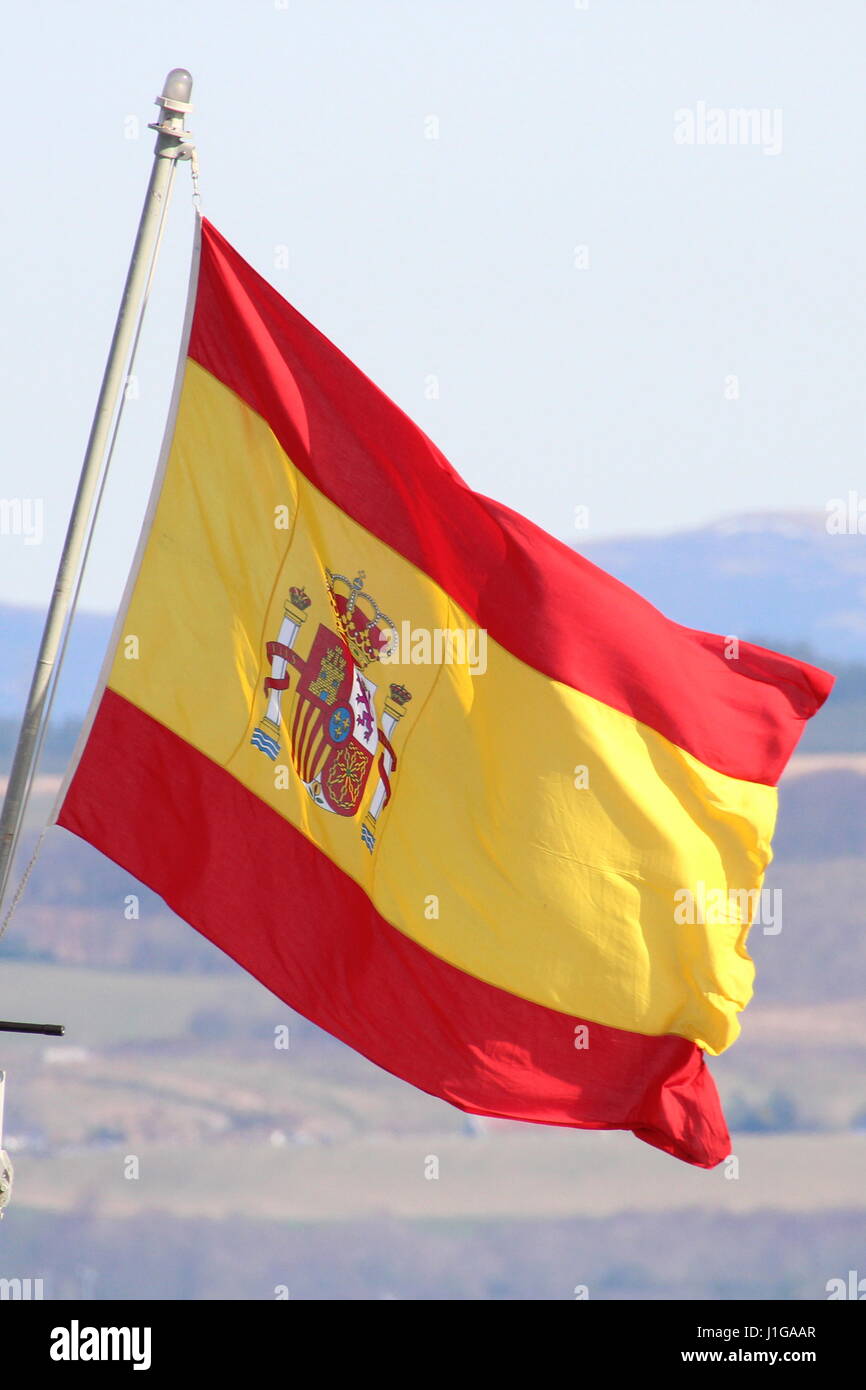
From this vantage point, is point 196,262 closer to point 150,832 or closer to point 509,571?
point 509,571

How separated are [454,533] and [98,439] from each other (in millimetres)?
2927

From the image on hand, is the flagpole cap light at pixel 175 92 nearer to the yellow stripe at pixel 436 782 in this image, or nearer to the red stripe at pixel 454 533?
the red stripe at pixel 454 533

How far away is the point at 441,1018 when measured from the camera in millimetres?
13188

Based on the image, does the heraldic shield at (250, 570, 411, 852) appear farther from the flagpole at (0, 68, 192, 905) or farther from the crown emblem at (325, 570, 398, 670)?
the flagpole at (0, 68, 192, 905)

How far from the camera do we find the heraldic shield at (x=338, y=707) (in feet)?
43.4

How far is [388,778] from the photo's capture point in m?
13.3

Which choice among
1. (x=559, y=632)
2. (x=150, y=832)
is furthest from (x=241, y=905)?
(x=559, y=632)

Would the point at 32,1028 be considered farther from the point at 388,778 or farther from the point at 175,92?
the point at 175,92

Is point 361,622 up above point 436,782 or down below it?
above

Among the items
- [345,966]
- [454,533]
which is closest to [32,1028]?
[345,966]

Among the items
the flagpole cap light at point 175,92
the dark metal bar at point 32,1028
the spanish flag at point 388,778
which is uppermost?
the flagpole cap light at point 175,92

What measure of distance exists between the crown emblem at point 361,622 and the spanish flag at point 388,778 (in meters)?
0.02

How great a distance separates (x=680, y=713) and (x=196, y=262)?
15.2ft

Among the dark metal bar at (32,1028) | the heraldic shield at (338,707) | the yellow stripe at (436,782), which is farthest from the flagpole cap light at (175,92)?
the dark metal bar at (32,1028)
